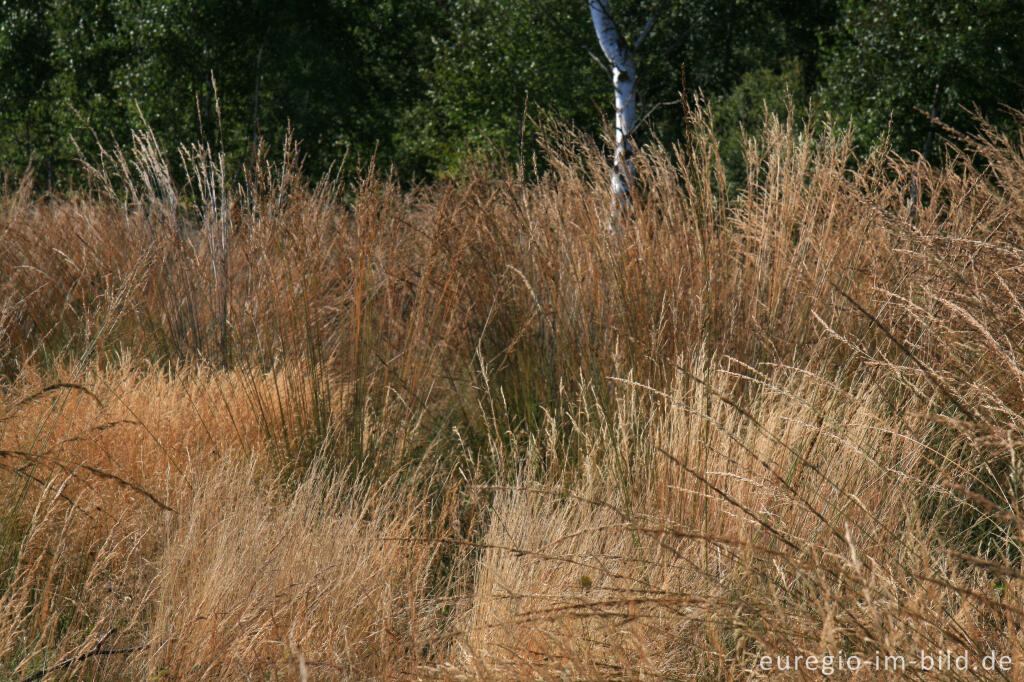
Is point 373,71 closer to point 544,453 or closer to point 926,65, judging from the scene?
point 926,65

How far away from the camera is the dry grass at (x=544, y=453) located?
1738mm

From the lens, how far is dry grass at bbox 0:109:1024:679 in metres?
1.74

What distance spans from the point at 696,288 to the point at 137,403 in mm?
1958

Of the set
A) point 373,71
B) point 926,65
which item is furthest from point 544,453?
point 373,71

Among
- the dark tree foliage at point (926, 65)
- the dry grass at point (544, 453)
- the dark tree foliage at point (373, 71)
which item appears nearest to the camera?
the dry grass at point (544, 453)

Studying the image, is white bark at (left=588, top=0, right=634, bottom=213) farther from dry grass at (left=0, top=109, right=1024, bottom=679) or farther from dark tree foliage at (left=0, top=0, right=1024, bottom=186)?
dark tree foliage at (left=0, top=0, right=1024, bottom=186)

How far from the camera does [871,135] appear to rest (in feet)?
34.8

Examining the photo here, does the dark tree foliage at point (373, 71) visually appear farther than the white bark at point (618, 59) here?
Yes

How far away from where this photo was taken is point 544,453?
3047mm

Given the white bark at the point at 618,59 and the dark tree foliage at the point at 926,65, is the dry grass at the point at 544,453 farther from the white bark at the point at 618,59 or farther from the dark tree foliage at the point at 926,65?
the dark tree foliage at the point at 926,65

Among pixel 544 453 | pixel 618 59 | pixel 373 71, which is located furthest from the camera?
pixel 373 71

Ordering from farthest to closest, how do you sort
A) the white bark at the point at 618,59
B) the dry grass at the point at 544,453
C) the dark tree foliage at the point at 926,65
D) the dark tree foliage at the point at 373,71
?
the dark tree foliage at the point at 373,71
the dark tree foliage at the point at 926,65
the white bark at the point at 618,59
the dry grass at the point at 544,453

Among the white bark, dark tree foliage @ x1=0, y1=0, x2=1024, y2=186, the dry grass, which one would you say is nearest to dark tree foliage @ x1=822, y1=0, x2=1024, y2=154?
dark tree foliage @ x1=0, y1=0, x2=1024, y2=186

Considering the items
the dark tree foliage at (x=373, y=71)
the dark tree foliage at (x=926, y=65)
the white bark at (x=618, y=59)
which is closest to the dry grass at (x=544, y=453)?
the white bark at (x=618, y=59)
